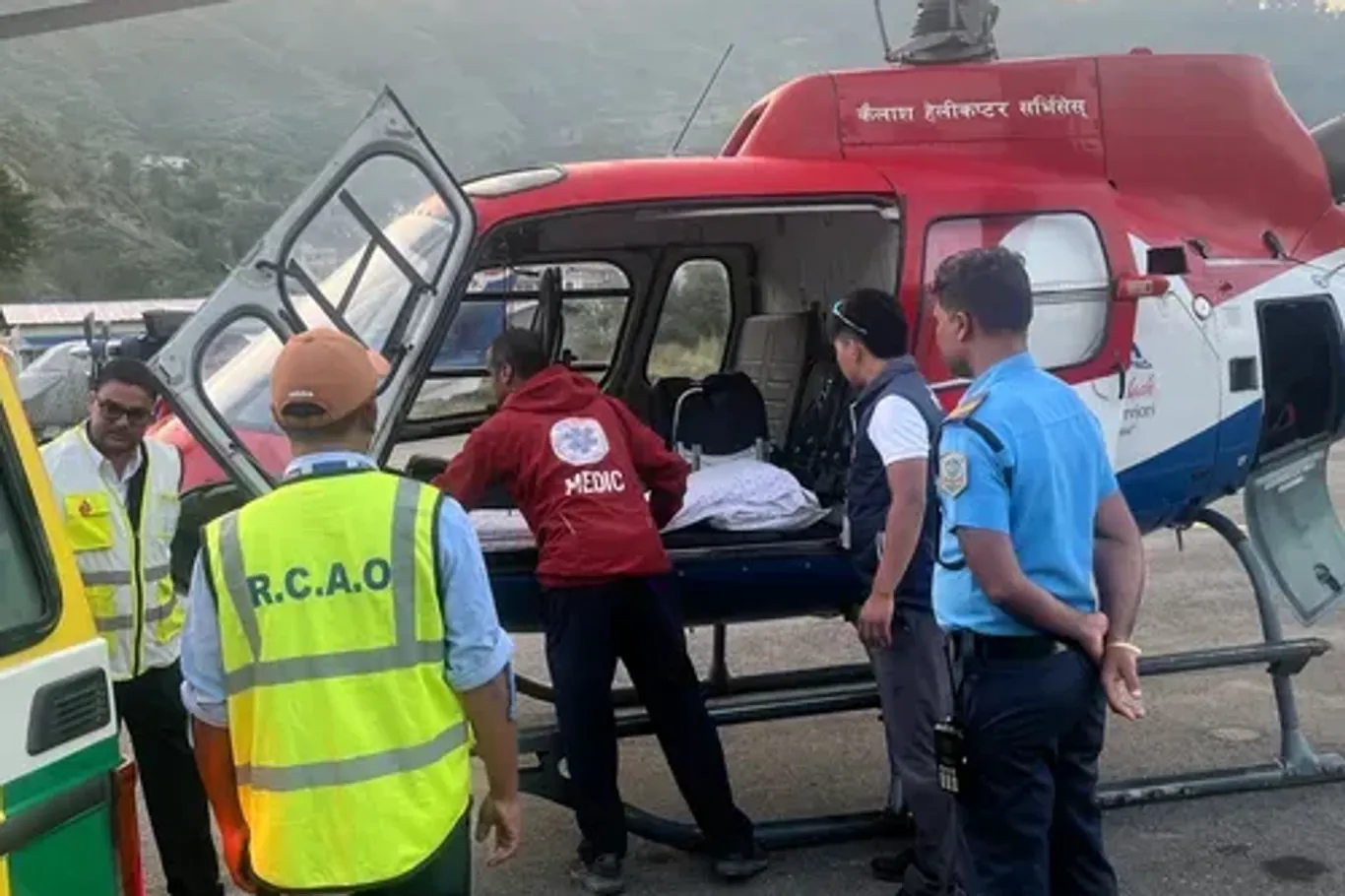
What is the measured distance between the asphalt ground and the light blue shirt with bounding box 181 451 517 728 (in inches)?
97.6

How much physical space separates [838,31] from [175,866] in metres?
102

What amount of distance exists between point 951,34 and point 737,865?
3363 mm

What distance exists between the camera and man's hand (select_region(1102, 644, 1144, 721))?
10.8 ft

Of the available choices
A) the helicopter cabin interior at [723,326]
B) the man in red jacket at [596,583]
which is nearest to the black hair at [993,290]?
the man in red jacket at [596,583]

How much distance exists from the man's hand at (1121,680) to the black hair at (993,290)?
769mm

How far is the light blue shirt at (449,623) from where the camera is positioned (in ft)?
9.06

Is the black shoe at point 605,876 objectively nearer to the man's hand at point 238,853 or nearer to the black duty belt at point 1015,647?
the black duty belt at point 1015,647

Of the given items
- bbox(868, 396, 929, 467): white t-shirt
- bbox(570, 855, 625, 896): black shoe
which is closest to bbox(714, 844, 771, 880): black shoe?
bbox(570, 855, 625, 896): black shoe

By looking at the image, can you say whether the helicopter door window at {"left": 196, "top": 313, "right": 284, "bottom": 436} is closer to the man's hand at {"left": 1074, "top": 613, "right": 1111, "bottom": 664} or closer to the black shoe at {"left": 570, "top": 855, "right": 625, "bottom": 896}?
the black shoe at {"left": 570, "top": 855, "right": 625, "bottom": 896}

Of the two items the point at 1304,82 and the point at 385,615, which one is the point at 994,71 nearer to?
the point at 385,615

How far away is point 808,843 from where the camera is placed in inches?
209

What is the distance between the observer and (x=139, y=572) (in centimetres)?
412

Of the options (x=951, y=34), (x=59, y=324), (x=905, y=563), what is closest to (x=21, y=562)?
(x=905, y=563)

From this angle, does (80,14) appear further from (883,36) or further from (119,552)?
(883,36)
